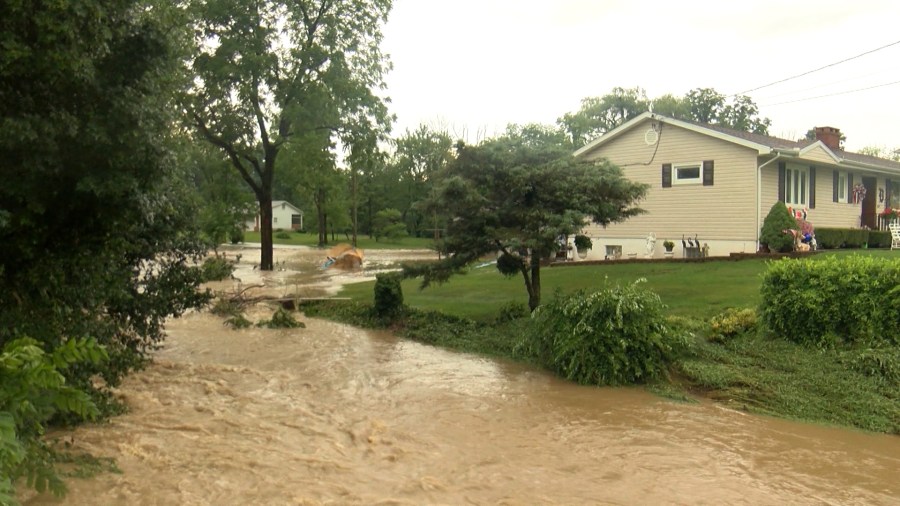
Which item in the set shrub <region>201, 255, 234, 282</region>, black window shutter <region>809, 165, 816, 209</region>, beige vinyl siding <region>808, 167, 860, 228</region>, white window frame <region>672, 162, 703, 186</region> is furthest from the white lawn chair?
shrub <region>201, 255, 234, 282</region>

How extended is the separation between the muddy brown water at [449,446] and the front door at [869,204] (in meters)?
21.0

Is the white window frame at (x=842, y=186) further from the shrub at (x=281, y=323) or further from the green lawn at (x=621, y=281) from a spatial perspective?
the shrub at (x=281, y=323)

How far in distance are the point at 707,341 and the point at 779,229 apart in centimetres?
1025

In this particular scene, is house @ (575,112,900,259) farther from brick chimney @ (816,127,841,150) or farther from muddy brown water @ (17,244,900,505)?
muddy brown water @ (17,244,900,505)

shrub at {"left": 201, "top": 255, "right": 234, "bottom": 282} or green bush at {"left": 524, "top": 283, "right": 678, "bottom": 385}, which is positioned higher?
shrub at {"left": 201, "top": 255, "right": 234, "bottom": 282}

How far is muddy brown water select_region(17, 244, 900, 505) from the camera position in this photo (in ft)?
21.7

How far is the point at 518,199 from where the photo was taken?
548 inches

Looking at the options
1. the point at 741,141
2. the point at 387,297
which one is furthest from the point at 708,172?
the point at 387,297

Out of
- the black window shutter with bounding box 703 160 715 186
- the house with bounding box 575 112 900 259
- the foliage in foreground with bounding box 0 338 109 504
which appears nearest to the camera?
the foliage in foreground with bounding box 0 338 109 504

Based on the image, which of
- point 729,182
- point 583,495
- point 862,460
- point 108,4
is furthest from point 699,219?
point 108,4

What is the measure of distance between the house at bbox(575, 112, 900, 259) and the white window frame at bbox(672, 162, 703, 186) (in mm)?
32

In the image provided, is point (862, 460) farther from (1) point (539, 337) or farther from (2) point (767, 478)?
(1) point (539, 337)

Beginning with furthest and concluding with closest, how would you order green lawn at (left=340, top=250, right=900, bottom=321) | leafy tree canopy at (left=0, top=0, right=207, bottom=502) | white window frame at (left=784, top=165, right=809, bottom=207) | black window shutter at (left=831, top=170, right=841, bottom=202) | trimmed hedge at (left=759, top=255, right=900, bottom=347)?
black window shutter at (left=831, top=170, right=841, bottom=202) < white window frame at (left=784, top=165, right=809, bottom=207) < green lawn at (left=340, top=250, right=900, bottom=321) < trimmed hedge at (left=759, top=255, right=900, bottom=347) < leafy tree canopy at (left=0, top=0, right=207, bottom=502)

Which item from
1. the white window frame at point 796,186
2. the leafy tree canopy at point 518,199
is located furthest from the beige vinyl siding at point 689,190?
the leafy tree canopy at point 518,199
